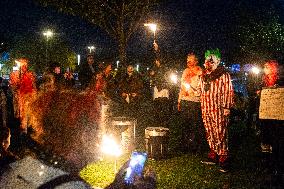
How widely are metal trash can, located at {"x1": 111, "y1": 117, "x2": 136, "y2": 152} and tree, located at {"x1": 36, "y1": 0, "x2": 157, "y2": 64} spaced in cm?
1030

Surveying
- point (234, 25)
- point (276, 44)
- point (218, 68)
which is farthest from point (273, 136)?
point (234, 25)

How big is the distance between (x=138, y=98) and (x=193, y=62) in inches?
176

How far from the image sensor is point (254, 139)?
458 inches

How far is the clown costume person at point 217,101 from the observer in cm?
816

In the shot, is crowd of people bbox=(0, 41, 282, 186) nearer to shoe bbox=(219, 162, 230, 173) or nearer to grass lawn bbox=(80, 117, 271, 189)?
shoe bbox=(219, 162, 230, 173)

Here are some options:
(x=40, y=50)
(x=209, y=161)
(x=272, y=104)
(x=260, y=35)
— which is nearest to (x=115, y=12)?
(x=209, y=161)

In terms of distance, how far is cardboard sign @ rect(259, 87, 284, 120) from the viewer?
270 inches

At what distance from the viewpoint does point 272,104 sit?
22.9 ft

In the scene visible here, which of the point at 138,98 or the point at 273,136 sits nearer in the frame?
the point at 273,136

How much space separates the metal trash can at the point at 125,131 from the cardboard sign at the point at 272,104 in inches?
137

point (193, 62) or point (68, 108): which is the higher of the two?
point (193, 62)

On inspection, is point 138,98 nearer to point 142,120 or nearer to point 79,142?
point 142,120

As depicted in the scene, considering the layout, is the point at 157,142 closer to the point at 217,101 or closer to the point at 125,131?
the point at 125,131

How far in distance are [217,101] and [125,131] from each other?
2.55 m
